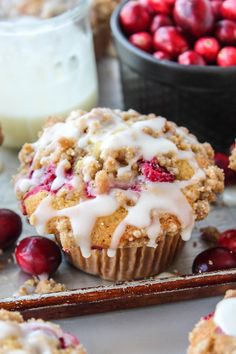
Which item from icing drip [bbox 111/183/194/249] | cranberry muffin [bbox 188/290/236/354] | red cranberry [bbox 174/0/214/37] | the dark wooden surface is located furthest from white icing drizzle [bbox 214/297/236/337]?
red cranberry [bbox 174/0/214/37]

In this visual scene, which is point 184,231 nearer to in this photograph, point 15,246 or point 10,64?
point 15,246

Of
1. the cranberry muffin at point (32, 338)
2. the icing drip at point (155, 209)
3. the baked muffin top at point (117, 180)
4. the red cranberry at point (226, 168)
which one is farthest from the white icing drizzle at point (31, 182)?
the red cranberry at point (226, 168)

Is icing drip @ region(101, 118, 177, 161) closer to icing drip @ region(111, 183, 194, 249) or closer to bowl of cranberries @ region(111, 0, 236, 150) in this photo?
icing drip @ region(111, 183, 194, 249)

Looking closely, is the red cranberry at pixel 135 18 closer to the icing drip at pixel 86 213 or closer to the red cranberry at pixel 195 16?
the red cranberry at pixel 195 16

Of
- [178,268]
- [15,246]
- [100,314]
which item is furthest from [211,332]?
[15,246]

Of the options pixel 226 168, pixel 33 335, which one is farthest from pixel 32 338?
pixel 226 168

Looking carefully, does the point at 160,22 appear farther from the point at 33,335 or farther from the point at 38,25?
the point at 33,335
